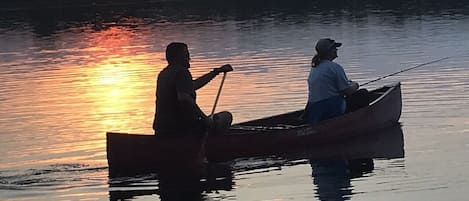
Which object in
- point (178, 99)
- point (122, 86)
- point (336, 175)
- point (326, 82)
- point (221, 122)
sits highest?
point (178, 99)

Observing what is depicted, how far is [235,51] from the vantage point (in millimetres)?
37281

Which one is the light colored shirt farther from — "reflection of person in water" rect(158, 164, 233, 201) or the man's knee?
"reflection of person in water" rect(158, 164, 233, 201)

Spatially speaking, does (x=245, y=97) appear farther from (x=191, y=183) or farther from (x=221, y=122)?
(x=191, y=183)

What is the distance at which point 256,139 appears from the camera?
1592 centimetres

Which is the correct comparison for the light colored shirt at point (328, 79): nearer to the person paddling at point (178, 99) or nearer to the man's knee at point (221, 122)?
the man's knee at point (221, 122)

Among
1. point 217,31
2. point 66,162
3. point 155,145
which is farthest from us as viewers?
point 217,31

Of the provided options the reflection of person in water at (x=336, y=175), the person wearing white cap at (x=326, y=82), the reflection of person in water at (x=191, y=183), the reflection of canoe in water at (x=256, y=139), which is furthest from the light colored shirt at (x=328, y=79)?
the reflection of person in water at (x=191, y=183)

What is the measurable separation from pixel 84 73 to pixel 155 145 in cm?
1761

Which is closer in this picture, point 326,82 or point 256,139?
point 256,139

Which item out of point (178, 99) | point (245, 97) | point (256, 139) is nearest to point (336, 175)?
point (256, 139)

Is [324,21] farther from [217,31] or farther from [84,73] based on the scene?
[84,73]

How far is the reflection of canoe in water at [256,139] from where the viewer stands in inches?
585

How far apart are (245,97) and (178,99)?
29.3ft

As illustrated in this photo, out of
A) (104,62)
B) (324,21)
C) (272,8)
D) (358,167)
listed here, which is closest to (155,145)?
(358,167)
